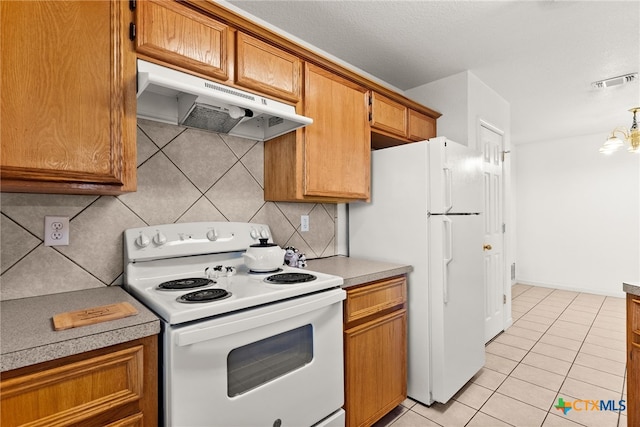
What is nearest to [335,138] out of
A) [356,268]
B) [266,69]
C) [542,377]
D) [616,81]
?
[266,69]

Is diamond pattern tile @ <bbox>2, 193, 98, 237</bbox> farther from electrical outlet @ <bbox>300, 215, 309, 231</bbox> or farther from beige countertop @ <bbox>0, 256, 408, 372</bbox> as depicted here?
electrical outlet @ <bbox>300, 215, 309, 231</bbox>

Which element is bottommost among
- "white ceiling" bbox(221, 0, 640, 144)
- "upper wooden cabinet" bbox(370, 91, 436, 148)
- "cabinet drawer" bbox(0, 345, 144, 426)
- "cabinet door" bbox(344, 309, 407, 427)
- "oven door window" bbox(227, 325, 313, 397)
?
"cabinet door" bbox(344, 309, 407, 427)

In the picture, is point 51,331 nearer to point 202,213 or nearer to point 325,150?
point 202,213

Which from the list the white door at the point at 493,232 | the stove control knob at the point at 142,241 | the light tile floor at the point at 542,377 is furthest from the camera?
the white door at the point at 493,232

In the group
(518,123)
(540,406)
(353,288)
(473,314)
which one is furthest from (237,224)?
(518,123)

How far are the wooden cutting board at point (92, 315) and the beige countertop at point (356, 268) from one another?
3.11 feet

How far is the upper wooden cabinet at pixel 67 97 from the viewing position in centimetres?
100

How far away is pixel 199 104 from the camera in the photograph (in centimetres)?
142

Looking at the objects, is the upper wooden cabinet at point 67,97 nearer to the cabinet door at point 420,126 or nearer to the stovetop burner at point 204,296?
the stovetop burner at point 204,296

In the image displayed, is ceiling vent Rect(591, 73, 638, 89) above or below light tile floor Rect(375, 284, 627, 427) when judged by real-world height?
above

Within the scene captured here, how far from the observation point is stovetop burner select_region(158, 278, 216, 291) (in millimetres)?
1297

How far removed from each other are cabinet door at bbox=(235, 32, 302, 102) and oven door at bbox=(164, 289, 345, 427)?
1.07 m

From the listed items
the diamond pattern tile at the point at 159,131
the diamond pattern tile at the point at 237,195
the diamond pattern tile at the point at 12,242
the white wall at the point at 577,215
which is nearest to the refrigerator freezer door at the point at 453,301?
the diamond pattern tile at the point at 237,195

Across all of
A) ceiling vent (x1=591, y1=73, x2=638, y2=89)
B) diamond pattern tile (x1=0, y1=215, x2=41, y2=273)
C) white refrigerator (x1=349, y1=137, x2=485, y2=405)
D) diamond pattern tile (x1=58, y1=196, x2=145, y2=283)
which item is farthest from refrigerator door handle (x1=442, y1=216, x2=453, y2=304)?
ceiling vent (x1=591, y1=73, x2=638, y2=89)
